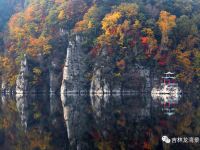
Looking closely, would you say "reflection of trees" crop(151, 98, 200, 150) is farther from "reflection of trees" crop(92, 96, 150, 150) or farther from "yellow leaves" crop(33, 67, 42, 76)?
"yellow leaves" crop(33, 67, 42, 76)

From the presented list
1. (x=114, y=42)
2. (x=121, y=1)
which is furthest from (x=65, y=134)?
(x=121, y=1)

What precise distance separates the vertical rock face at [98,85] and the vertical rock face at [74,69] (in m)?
2.24

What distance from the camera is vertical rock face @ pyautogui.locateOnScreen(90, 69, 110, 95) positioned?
7238 centimetres

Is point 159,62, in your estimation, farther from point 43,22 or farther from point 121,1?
point 43,22

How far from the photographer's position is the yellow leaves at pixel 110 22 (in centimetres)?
A: 7831

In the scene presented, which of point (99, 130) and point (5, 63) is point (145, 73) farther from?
point (99, 130)

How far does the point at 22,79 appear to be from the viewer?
3091 inches

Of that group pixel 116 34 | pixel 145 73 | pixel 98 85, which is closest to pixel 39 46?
pixel 116 34

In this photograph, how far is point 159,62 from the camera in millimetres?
74062

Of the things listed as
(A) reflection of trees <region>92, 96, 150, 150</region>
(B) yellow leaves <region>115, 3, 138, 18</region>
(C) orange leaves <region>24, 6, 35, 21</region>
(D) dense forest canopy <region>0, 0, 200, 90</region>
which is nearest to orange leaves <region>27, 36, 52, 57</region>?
A: (D) dense forest canopy <region>0, 0, 200, 90</region>

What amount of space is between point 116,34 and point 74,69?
8.39m

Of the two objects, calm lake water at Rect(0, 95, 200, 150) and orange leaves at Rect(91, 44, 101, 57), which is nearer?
calm lake water at Rect(0, 95, 200, 150)

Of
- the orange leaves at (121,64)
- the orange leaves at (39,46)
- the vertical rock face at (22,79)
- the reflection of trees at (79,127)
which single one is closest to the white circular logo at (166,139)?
the reflection of trees at (79,127)

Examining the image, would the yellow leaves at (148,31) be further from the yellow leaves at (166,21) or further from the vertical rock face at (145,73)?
the vertical rock face at (145,73)
